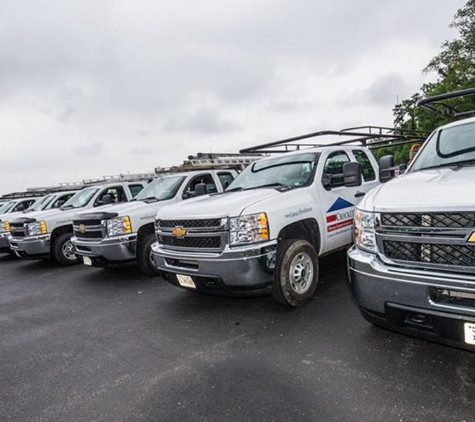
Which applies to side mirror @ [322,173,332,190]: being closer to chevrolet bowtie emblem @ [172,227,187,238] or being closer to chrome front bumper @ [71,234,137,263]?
chevrolet bowtie emblem @ [172,227,187,238]

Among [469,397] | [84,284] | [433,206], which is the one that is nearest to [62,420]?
[469,397]

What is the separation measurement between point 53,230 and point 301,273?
6.41 metres

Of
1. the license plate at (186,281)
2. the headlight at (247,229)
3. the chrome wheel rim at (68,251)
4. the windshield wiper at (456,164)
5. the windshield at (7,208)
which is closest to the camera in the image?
the windshield wiper at (456,164)

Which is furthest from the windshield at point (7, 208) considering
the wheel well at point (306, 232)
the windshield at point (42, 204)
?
the wheel well at point (306, 232)

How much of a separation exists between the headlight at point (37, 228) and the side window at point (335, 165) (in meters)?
6.53

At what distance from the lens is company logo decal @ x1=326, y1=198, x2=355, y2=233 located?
4.57 m

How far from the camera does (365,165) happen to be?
5.45 meters

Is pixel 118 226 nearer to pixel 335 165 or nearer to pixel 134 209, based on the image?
pixel 134 209

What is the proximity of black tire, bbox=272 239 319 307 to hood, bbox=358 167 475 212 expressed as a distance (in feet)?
3.98

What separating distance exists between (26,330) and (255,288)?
3098mm

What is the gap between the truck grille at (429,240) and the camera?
2.11 meters

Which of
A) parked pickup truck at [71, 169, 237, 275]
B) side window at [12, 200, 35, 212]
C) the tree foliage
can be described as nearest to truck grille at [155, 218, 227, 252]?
parked pickup truck at [71, 169, 237, 275]

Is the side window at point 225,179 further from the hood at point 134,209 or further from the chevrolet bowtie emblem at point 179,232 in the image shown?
the chevrolet bowtie emblem at point 179,232

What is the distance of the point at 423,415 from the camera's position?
2.14 metres
